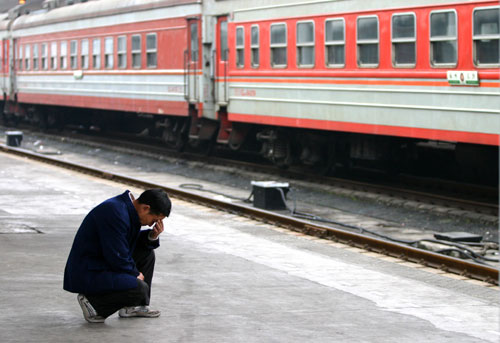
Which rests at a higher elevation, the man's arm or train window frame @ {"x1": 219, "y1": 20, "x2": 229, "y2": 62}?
train window frame @ {"x1": 219, "y1": 20, "x2": 229, "y2": 62}

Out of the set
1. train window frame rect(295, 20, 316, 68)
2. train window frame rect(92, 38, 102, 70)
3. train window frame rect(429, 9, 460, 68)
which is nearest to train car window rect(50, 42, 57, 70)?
train window frame rect(92, 38, 102, 70)

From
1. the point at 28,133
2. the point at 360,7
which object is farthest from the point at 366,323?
the point at 28,133

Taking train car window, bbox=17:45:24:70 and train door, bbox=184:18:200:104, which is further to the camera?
train car window, bbox=17:45:24:70

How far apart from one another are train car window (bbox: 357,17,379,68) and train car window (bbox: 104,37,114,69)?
1160 centimetres

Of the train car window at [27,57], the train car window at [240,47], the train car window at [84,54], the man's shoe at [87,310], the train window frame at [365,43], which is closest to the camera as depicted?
the man's shoe at [87,310]

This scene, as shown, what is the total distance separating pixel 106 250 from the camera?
688 centimetres

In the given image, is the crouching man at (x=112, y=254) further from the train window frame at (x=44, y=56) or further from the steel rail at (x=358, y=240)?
the train window frame at (x=44, y=56)

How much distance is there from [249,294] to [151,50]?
643 inches

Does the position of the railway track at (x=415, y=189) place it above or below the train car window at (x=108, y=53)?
below

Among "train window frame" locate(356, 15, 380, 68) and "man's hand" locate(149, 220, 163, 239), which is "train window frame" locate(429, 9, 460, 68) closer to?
"train window frame" locate(356, 15, 380, 68)

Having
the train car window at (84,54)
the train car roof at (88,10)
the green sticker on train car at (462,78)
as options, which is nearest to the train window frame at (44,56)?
the train car roof at (88,10)

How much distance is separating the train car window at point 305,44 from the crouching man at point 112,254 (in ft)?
35.5

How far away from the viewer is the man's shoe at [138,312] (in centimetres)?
732

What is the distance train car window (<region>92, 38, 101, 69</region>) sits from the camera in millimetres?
27531
